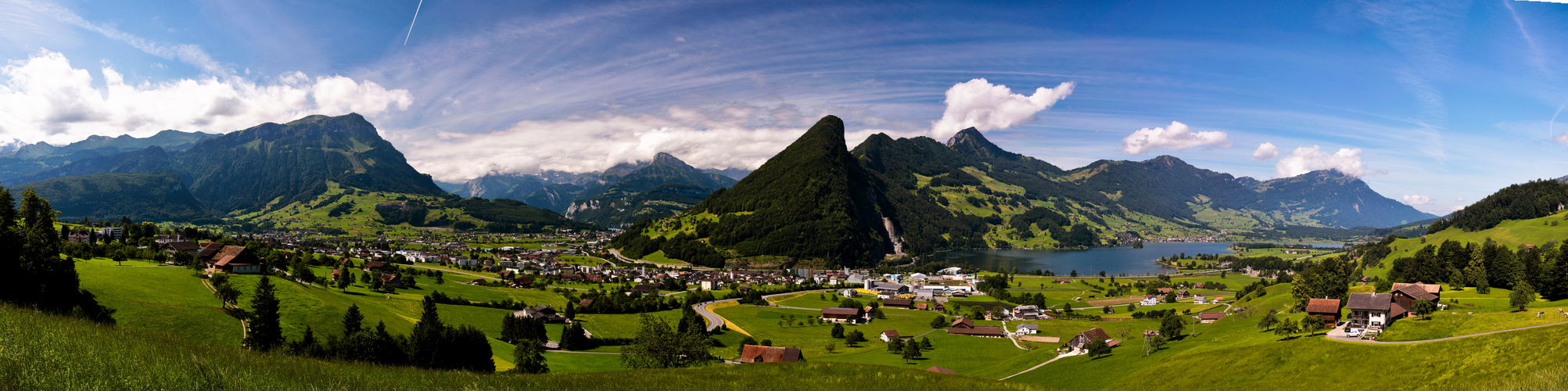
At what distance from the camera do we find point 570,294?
87938 mm

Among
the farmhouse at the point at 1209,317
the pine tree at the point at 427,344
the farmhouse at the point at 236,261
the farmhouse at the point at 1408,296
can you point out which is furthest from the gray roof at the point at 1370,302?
the farmhouse at the point at 236,261

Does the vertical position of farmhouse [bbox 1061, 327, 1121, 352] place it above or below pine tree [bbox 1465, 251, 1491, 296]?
below

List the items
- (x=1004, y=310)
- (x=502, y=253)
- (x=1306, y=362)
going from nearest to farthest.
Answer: (x=1306, y=362) → (x=1004, y=310) → (x=502, y=253)

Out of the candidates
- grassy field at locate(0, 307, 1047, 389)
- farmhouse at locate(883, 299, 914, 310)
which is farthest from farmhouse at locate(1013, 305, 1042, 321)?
grassy field at locate(0, 307, 1047, 389)

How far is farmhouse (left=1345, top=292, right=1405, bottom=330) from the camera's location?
4266 centimetres

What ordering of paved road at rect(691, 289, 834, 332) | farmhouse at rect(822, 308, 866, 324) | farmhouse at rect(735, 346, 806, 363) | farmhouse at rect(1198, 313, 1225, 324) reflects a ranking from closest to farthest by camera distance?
farmhouse at rect(735, 346, 806, 363) → paved road at rect(691, 289, 834, 332) → farmhouse at rect(1198, 313, 1225, 324) → farmhouse at rect(822, 308, 866, 324)

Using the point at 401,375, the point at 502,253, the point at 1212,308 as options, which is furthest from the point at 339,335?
the point at 502,253

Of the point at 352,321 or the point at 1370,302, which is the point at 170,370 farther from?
the point at 1370,302

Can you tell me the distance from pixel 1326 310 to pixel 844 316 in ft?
173

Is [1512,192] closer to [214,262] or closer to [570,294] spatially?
[570,294]

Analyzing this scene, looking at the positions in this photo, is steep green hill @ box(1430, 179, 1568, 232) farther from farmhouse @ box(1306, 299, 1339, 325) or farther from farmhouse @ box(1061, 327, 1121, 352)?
farmhouse @ box(1061, 327, 1121, 352)

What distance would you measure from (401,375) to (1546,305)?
75226 millimetres

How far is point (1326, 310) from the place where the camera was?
47500 mm

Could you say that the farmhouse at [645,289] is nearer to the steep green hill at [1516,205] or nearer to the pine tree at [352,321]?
the pine tree at [352,321]
